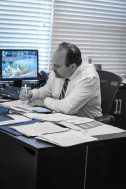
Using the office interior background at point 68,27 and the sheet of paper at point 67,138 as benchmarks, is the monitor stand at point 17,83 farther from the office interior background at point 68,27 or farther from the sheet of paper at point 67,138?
the sheet of paper at point 67,138

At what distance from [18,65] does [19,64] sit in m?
0.01

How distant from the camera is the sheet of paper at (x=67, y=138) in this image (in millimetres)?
1970

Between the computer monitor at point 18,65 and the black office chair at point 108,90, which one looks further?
the computer monitor at point 18,65

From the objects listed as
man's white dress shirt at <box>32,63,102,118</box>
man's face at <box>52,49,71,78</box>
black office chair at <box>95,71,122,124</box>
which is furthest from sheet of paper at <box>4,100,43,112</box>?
black office chair at <box>95,71,122,124</box>

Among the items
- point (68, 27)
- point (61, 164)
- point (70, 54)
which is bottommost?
point (61, 164)

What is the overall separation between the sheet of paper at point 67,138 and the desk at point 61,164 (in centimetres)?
3

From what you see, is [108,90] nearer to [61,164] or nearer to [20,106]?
[20,106]

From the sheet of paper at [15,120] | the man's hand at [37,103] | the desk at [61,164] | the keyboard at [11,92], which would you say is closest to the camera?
the desk at [61,164]

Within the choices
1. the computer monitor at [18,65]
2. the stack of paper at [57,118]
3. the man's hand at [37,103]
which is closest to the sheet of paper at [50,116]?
the stack of paper at [57,118]

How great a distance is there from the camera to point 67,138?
2.05m

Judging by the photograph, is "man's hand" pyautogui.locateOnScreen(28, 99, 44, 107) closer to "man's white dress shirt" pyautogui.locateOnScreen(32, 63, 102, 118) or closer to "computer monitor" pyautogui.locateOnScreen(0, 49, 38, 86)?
"man's white dress shirt" pyautogui.locateOnScreen(32, 63, 102, 118)

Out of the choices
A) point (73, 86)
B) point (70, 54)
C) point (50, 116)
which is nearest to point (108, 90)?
point (73, 86)

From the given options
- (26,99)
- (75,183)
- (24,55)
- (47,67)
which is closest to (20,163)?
(75,183)

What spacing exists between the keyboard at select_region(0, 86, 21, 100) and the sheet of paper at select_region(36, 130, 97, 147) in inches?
43.9
